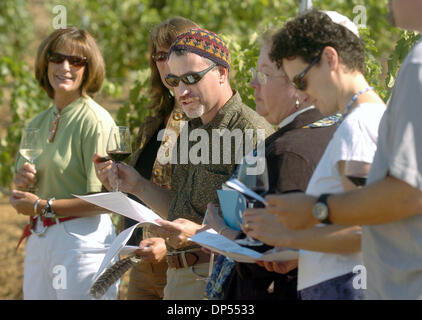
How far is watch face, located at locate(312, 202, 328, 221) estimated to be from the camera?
1746 millimetres

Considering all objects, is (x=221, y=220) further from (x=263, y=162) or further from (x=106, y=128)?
(x=106, y=128)

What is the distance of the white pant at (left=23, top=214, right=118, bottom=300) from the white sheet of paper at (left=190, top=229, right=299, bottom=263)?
1568mm

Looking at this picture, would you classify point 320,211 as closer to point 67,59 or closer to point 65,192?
point 65,192

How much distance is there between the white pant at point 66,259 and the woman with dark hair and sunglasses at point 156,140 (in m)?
0.25

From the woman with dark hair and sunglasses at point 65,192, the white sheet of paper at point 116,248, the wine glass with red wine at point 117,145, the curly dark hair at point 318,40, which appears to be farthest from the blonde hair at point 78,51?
the curly dark hair at point 318,40

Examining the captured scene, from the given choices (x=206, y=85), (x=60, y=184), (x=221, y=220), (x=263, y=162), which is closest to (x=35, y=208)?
(x=60, y=184)

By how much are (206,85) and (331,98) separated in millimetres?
1017

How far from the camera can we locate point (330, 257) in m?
2.05

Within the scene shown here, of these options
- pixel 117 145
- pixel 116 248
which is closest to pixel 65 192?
pixel 117 145

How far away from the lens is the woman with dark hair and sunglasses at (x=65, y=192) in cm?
360

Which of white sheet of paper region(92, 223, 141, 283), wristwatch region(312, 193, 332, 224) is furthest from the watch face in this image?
white sheet of paper region(92, 223, 141, 283)

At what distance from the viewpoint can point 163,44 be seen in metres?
3.39

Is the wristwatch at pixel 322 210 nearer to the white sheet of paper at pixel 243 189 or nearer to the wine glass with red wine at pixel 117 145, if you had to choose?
the white sheet of paper at pixel 243 189

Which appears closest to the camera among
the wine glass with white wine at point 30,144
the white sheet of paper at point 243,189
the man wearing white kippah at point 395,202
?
the man wearing white kippah at point 395,202
